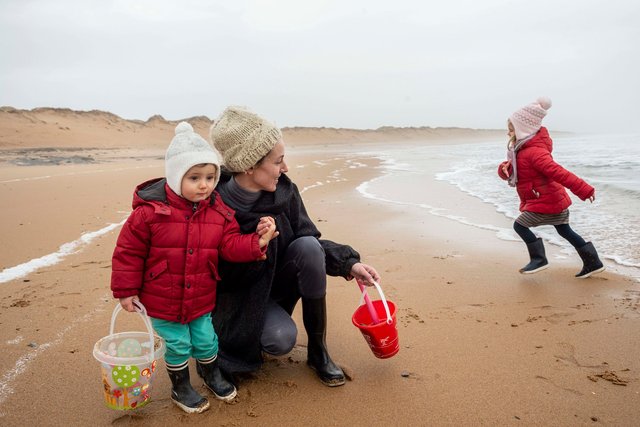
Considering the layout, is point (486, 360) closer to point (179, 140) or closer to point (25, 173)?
point (179, 140)

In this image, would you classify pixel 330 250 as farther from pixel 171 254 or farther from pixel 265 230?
pixel 171 254

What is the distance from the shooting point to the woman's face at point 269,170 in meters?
2.43

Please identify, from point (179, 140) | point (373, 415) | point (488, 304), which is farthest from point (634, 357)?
point (179, 140)

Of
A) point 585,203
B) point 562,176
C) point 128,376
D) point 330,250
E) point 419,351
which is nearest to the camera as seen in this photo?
point 128,376

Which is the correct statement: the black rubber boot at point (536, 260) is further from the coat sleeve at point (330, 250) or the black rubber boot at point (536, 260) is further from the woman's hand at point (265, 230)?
the woman's hand at point (265, 230)

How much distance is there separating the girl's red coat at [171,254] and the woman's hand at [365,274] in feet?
1.84

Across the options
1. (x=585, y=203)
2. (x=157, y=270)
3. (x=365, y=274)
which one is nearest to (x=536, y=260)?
(x=365, y=274)

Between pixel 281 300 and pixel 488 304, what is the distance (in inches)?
64.7

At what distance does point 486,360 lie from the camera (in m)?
2.65

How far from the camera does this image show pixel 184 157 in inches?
88.5

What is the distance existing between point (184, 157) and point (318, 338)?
3.82ft

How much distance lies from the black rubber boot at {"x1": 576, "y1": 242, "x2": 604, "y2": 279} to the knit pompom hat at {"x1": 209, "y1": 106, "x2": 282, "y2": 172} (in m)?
2.92

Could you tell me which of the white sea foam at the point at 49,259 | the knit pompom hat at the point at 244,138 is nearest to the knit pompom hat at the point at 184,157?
the knit pompom hat at the point at 244,138

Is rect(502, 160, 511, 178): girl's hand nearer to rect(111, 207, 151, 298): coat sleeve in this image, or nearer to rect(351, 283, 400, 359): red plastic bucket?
rect(351, 283, 400, 359): red plastic bucket
